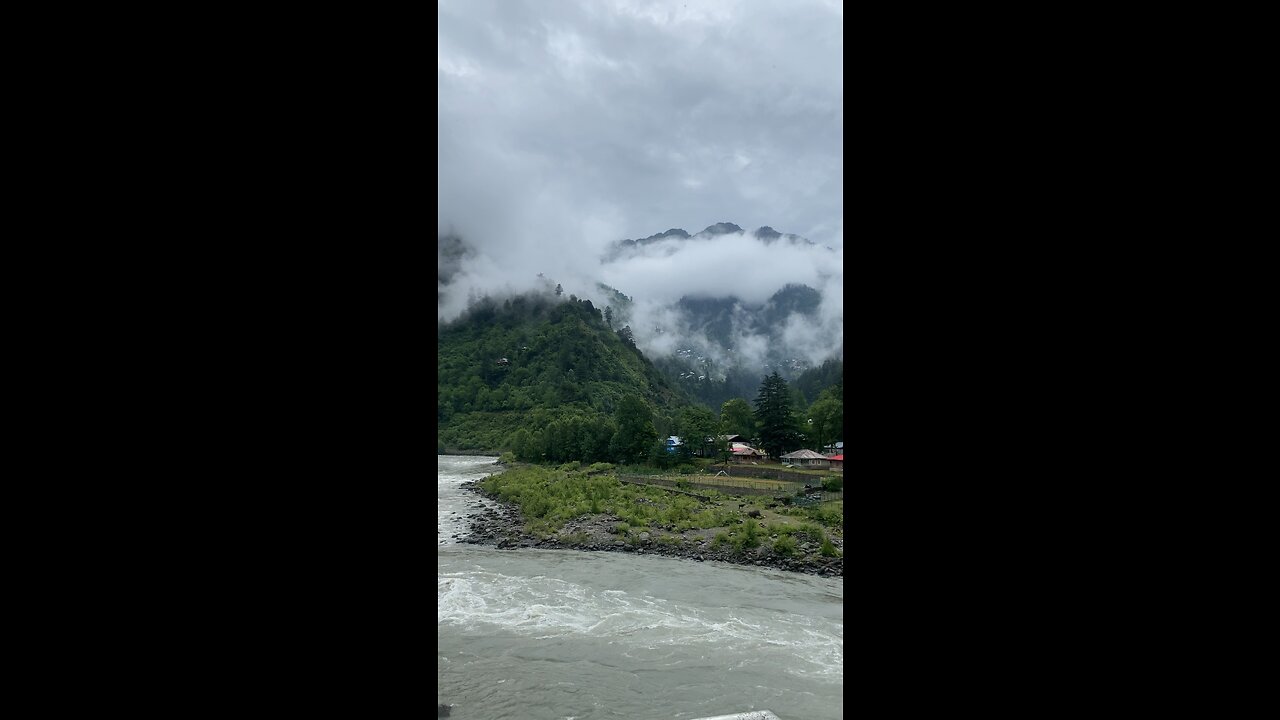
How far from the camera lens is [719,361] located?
91062mm

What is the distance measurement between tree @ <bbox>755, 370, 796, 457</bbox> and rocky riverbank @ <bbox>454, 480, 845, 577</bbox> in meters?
11.4

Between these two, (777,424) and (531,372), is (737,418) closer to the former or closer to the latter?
(777,424)

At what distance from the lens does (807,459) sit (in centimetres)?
3097

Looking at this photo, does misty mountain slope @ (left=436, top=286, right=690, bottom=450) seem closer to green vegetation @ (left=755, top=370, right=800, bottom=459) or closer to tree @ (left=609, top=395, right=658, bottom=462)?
tree @ (left=609, top=395, right=658, bottom=462)

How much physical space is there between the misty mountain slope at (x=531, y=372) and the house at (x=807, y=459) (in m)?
10.7

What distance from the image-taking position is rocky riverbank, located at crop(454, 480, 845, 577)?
18969 millimetres

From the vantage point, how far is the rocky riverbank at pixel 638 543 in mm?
18969

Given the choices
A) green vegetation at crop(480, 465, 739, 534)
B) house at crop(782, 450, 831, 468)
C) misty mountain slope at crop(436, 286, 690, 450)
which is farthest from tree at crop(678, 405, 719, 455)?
green vegetation at crop(480, 465, 739, 534)

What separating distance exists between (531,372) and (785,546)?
37207 millimetres

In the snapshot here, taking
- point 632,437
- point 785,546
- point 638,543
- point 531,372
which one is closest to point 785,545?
point 785,546
